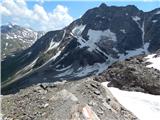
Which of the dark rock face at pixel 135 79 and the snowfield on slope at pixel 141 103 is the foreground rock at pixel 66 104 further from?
the dark rock face at pixel 135 79

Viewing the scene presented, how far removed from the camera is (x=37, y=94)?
33.9m

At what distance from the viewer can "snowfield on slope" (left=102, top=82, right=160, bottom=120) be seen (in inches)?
1483

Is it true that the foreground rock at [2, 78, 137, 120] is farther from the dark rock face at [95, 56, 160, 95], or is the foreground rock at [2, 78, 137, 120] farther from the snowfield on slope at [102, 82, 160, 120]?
the dark rock face at [95, 56, 160, 95]

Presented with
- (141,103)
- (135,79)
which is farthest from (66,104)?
(135,79)

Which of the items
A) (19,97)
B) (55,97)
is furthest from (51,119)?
(19,97)

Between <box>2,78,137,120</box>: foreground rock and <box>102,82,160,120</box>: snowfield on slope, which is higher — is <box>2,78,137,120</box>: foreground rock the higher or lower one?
the higher one

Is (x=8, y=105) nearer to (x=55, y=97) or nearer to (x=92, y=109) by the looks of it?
(x=55, y=97)

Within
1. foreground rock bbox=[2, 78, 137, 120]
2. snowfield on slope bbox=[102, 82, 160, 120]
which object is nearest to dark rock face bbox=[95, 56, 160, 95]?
snowfield on slope bbox=[102, 82, 160, 120]

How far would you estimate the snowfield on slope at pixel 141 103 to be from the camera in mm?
37656

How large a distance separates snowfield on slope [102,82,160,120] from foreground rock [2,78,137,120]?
2.10 metres

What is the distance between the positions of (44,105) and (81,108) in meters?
3.35

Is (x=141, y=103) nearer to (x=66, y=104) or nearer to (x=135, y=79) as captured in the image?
(x=135, y=79)

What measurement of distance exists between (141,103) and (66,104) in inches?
510

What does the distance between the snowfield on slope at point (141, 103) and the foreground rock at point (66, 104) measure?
2095mm
